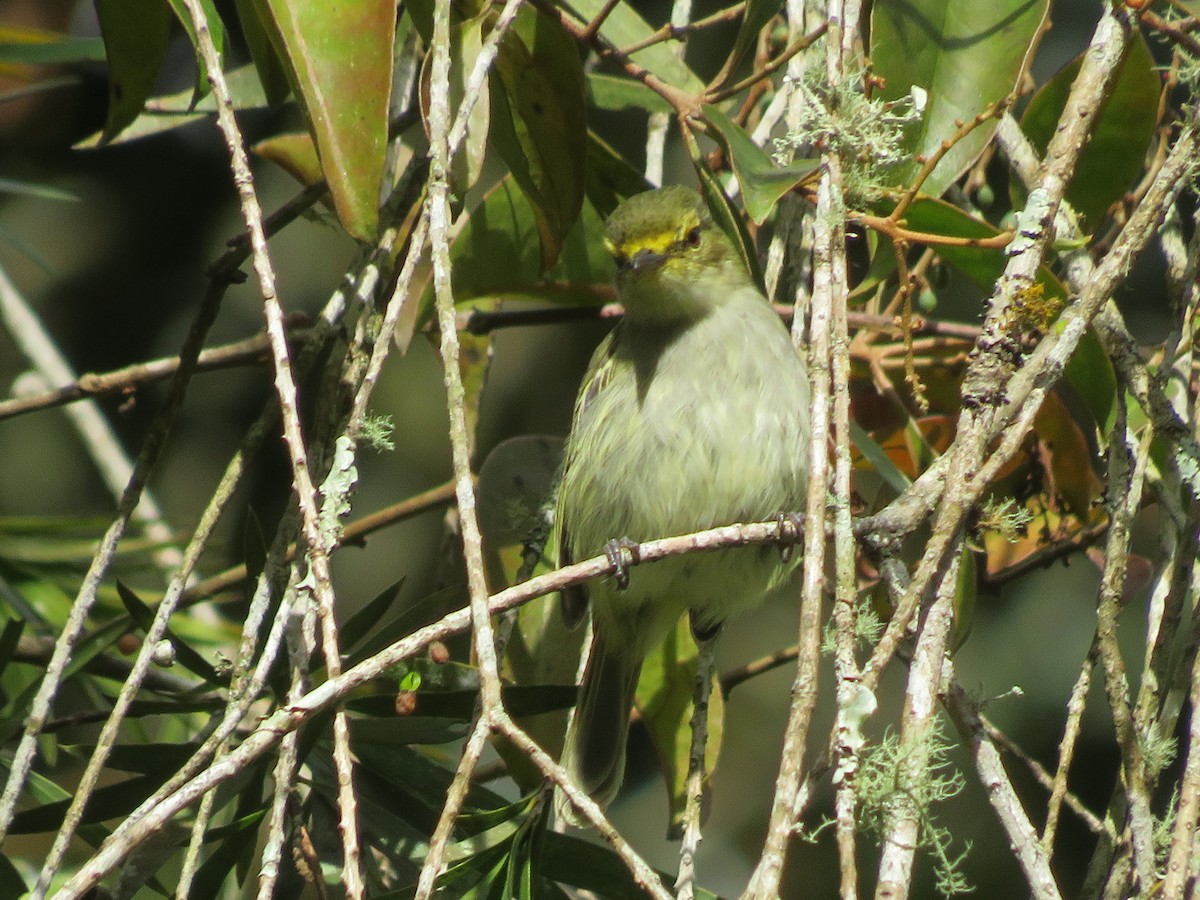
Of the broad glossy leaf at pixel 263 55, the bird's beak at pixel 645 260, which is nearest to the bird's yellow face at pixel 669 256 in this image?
the bird's beak at pixel 645 260

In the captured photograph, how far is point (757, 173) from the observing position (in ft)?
8.34

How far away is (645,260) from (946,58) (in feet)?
2.77

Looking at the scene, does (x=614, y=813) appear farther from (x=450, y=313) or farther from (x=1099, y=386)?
(x=450, y=313)

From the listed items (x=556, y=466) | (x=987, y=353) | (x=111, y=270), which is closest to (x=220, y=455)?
(x=111, y=270)

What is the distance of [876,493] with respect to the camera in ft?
10.9

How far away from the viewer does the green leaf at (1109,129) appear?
2.99 meters

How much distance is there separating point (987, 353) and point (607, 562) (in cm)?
67

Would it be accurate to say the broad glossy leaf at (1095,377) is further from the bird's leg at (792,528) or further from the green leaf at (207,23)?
the green leaf at (207,23)

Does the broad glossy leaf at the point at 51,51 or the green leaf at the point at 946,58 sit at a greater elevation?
the broad glossy leaf at the point at 51,51

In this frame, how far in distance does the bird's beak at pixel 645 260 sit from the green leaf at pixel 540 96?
50 cm

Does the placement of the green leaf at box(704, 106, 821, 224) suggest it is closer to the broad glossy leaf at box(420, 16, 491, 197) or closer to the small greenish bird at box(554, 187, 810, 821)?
the broad glossy leaf at box(420, 16, 491, 197)

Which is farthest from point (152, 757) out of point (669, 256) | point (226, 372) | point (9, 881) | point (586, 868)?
point (226, 372)

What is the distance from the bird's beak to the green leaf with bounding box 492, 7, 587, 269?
0.50 metres

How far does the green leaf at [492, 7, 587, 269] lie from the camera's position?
283 cm
